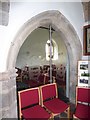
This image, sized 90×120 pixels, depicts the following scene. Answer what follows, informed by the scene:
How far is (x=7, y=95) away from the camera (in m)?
2.01

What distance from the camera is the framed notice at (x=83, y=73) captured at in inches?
113

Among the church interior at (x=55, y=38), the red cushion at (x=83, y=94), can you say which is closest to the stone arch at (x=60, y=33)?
the church interior at (x=55, y=38)

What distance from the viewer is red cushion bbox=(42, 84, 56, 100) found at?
2.41m

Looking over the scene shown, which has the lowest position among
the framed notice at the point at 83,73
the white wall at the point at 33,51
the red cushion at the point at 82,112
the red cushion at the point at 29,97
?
the red cushion at the point at 82,112

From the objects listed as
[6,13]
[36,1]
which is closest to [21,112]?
[6,13]

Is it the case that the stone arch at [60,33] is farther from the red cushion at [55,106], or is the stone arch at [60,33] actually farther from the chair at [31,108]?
the red cushion at [55,106]

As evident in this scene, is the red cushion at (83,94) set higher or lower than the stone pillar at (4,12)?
lower

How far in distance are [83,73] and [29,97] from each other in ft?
4.23

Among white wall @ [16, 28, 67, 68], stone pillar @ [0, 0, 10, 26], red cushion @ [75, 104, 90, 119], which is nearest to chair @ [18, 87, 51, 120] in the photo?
red cushion @ [75, 104, 90, 119]

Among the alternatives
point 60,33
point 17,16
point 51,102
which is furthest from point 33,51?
point 17,16

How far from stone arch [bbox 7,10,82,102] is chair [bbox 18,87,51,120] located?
1.59ft

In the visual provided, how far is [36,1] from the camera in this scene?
2303 mm

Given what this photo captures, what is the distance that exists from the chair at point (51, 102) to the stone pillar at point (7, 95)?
511 millimetres

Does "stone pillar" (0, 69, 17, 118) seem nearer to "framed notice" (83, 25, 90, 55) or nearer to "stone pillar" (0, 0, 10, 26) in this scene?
"stone pillar" (0, 0, 10, 26)
